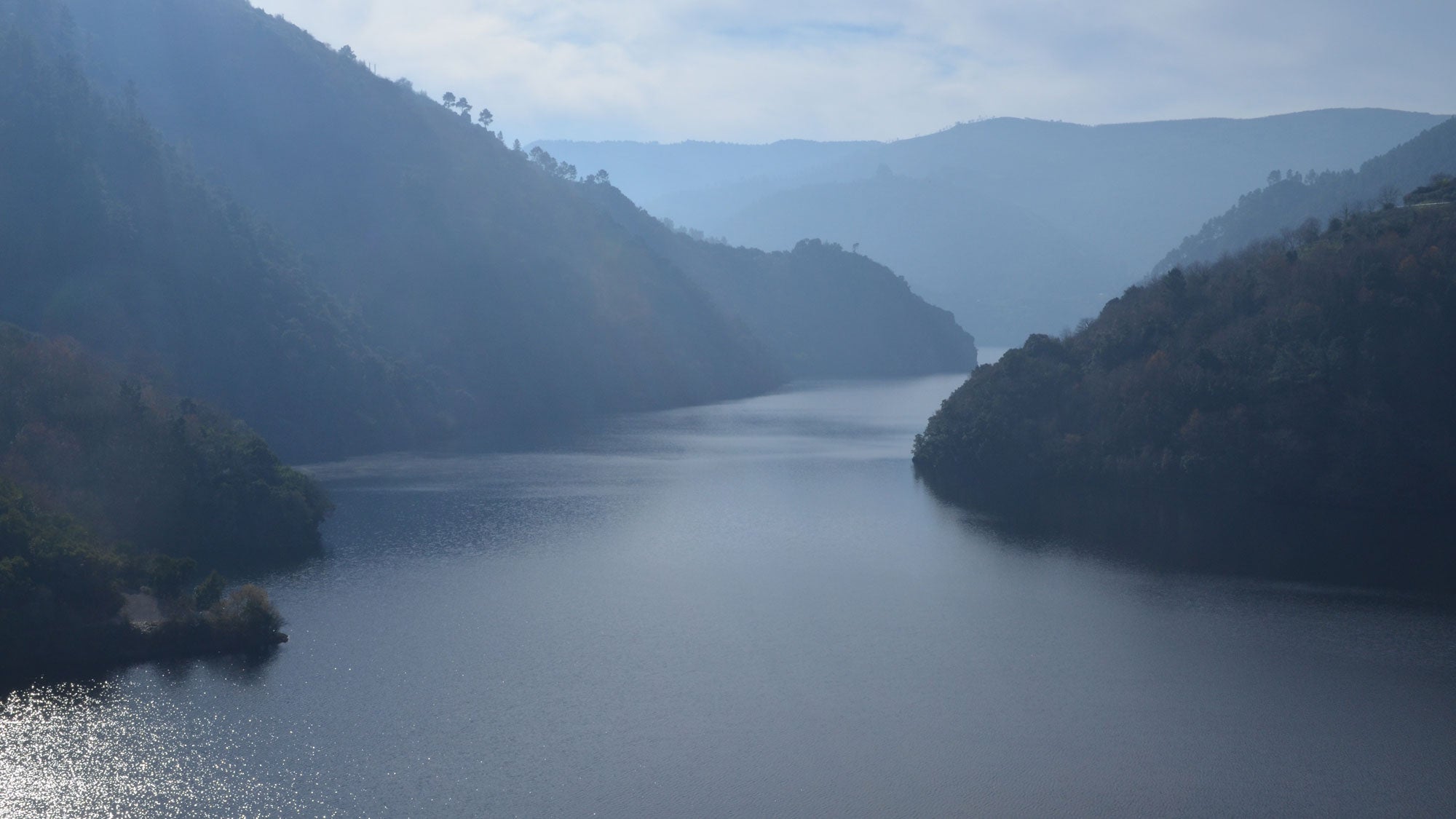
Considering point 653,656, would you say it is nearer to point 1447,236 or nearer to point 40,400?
point 40,400

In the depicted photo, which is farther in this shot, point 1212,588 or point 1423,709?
point 1212,588

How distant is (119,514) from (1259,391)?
52.6 meters

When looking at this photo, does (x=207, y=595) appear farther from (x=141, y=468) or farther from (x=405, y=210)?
(x=405, y=210)

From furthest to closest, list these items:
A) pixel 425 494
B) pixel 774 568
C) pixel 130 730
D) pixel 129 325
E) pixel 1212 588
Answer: pixel 129 325
pixel 425 494
pixel 774 568
pixel 1212 588
pixel 130 730

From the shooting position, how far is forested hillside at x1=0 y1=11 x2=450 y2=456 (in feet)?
204

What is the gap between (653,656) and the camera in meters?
30.5

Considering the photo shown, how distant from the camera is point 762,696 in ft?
90.4

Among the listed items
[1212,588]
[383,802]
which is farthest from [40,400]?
[1212,588]

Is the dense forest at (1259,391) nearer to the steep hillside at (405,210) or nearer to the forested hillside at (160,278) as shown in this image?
the forested hillside at (160,278)

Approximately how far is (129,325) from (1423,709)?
6465cm

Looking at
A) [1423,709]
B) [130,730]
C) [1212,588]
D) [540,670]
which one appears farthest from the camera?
[1212,588]

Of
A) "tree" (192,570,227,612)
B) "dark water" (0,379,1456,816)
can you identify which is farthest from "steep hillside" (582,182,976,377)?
"tree" (192,570,227,612)

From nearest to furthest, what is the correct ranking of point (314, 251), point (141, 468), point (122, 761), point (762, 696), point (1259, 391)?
point (122, 761) → point (762, 696) → point (141, 468) → point (1259, 391) → point (314, 251)

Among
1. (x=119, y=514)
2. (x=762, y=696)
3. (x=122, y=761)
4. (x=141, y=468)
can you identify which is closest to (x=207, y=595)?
(x=122, y=761)
